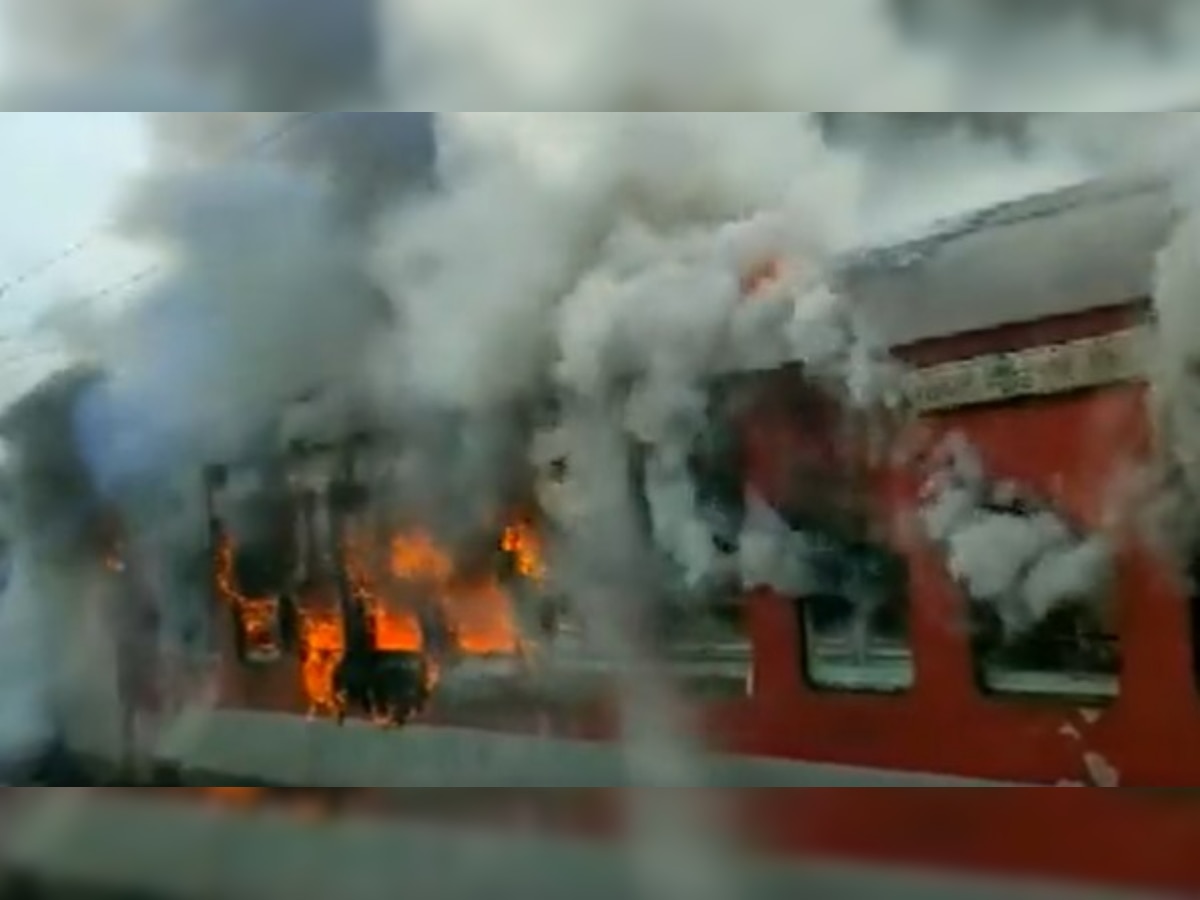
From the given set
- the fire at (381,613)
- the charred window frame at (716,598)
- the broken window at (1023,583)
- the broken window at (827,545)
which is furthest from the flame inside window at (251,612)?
the broken window at (1023,583)

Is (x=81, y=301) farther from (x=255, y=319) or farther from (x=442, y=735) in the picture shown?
(x=442, y=735)

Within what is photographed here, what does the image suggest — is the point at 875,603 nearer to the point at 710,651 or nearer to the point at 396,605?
the point at 710,651

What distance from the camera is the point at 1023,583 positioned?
1.92m

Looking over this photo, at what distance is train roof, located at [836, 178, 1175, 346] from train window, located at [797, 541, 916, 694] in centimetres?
26

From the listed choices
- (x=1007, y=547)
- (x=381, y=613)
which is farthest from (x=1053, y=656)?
(x=381, y=613)

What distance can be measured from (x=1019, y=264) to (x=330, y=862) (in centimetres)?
108

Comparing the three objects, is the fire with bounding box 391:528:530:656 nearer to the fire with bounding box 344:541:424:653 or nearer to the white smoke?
the fire with bounding box 344:541:424:653

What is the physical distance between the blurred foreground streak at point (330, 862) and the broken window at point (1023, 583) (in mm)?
230

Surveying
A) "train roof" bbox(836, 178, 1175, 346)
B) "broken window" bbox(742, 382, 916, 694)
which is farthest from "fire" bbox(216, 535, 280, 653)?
"train roof" bbox(836, 178, 1175, 346)

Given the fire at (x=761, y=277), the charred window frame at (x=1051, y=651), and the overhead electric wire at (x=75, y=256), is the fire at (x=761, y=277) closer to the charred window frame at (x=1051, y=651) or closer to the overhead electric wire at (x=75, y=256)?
the charred window frame at (x=1051, y=651)

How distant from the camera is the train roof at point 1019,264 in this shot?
190cm

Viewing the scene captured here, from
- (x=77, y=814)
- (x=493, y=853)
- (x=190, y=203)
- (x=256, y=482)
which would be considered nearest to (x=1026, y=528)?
(x=493, y=853)

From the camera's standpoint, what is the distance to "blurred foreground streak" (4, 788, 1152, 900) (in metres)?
1.98

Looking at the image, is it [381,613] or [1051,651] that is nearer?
[1051,651]
